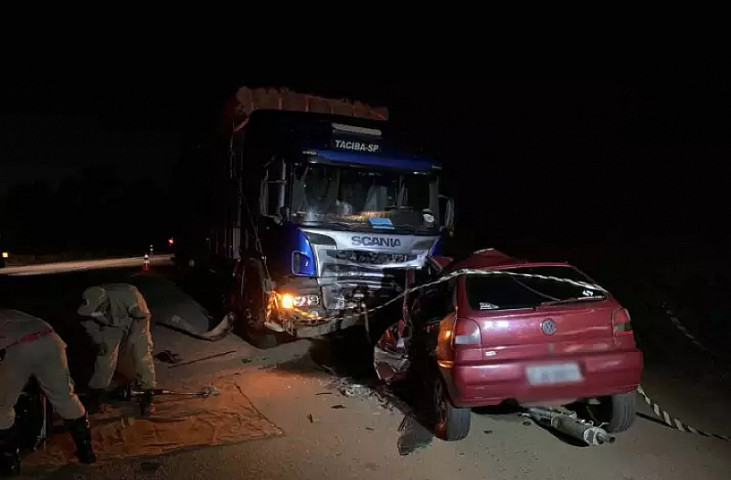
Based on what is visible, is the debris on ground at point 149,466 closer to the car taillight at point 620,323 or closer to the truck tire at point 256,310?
the car taillight at point 620,323

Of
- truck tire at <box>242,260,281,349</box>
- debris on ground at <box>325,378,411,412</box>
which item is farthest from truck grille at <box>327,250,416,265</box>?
debris on ground at <box>325,378,411,412</box>

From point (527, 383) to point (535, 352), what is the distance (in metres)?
0.25

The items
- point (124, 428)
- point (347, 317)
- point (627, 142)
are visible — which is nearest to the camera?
point (124, 428)

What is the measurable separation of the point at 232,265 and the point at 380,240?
10.0 feet

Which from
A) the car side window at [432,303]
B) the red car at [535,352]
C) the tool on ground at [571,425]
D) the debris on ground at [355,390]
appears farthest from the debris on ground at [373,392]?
the tool on ground at [571,425]

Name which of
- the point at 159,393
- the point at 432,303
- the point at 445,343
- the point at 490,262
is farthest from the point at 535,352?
the point at 159,393

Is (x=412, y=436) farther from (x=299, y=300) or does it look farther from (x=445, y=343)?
(x=299, y=300)

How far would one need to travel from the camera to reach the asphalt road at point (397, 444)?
17.2 feet

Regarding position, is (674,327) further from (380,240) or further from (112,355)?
(112,355)

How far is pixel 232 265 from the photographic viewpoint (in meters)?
11.6

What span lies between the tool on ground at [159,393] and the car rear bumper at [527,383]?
304 centimetres

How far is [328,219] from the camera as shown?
31.5 ft

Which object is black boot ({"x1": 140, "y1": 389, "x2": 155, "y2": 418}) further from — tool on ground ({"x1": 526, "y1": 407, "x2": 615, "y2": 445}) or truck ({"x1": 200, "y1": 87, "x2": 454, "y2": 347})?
tool on ground ({"x1": 526, "y1": 407, "x2": 615, "y2": 445})

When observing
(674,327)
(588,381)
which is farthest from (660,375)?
(588,381)
